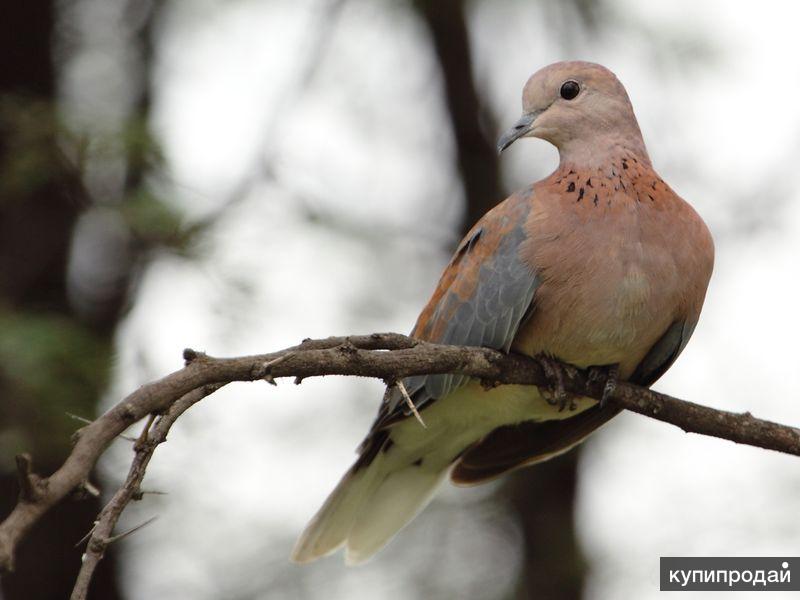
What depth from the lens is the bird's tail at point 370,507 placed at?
15.1 feet

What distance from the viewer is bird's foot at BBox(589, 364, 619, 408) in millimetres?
4043

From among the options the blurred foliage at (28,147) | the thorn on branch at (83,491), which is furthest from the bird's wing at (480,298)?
the blurred foliage at (28,147)

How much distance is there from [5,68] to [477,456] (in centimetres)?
327

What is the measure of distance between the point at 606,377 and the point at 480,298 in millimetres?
491

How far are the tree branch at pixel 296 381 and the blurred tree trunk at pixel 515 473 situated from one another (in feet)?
8.49

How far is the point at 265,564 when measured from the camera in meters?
6.49

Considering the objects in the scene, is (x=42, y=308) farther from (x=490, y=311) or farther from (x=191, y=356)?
(x=191, y=356)

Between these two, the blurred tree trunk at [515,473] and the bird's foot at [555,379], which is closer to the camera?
the bird's foot at [555,379]

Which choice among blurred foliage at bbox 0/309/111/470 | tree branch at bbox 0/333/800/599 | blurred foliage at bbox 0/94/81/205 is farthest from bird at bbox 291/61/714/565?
blurred foliage at bbox 0/94/81/205

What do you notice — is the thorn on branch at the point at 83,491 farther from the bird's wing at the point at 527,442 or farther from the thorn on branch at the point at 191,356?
the bird's wing at the point at 527,442

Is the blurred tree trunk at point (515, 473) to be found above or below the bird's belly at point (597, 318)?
above

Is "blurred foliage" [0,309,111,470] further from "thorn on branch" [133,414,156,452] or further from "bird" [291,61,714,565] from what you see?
"thorn on branch" [133,414,156,452]

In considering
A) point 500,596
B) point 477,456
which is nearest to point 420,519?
point 500,596

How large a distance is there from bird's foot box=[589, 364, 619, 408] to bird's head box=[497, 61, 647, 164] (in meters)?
0.77
